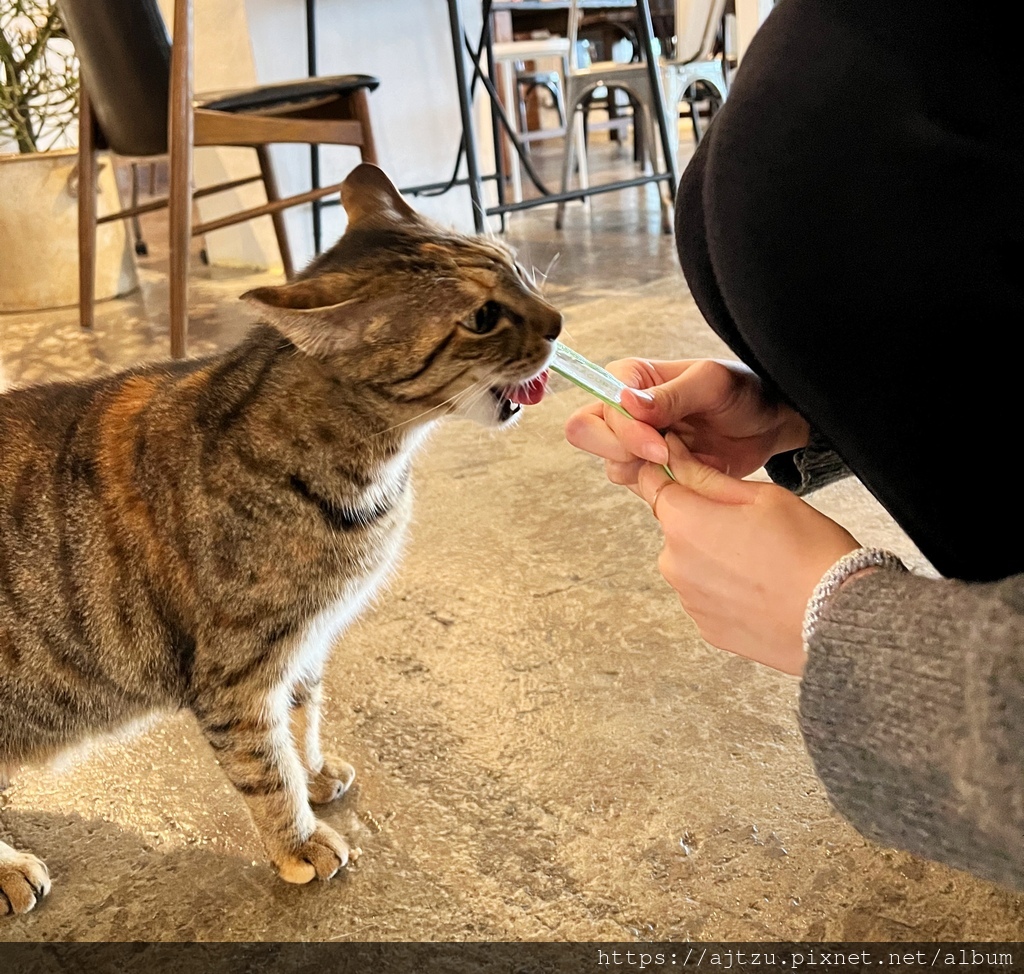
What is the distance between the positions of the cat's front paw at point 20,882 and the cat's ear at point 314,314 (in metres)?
0.60

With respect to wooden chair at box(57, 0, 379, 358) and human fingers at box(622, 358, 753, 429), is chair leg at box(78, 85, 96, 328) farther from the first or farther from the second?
human fingers at box(622, 358, 753, 429)

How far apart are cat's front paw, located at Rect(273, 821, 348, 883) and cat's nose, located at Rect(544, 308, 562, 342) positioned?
1.89 ft

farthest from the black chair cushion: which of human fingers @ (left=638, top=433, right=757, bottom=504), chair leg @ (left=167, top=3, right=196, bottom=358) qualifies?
human fingers @ (left=638, top=433, right=757, bottom=504)

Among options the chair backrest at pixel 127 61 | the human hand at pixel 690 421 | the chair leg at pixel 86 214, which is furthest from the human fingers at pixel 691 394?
the chair leg at pixel 86 214

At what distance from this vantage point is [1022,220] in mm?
569

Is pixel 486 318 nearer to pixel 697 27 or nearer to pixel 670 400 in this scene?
pixel 670 400

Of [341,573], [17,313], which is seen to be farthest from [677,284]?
[17,313]

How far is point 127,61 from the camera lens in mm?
2166

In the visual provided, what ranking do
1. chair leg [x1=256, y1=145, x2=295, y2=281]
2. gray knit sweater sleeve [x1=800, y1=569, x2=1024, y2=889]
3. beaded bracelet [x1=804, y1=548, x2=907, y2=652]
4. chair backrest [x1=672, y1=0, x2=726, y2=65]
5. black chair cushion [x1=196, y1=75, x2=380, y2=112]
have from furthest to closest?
1. chair backrest [x1=672, y1=0, x2=726, y2=65]
2. chair leg [x1=256, y1=145, x2=295, y2=281]
3. black chair cushion [x1=196, y1=75, x2=380, y2=112]
4. beaded bracelet [x1=804, y1=548, x2=907, y2=652]
5. gray knit sweater sleeve [x1=800, y1=569, x2=1024, y2=889]

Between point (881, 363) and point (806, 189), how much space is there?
5.4 inches

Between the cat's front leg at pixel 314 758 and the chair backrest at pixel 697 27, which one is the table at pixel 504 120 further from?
the cat's front leg at pixel 314 758

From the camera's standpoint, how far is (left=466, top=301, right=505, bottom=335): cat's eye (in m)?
0.88

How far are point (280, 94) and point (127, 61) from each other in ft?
1.22

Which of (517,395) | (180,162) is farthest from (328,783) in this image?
(180,162)
